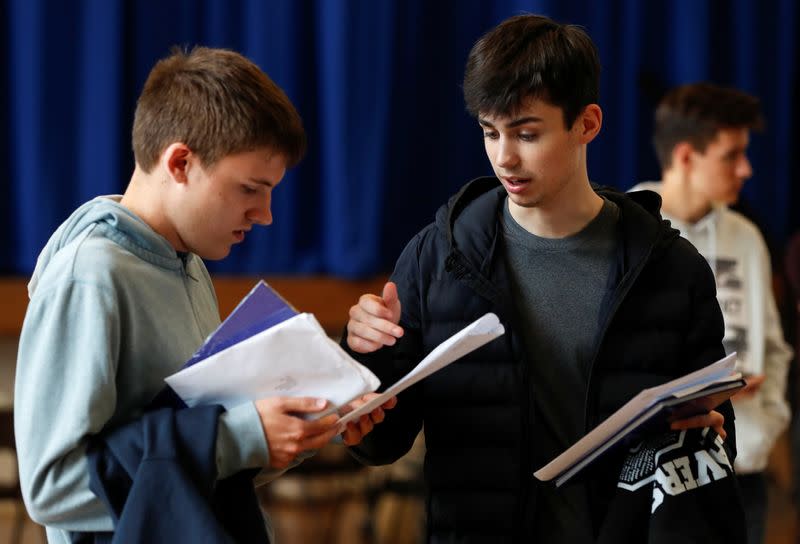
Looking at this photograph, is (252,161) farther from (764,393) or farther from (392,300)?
(764,393)

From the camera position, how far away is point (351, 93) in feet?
11.3

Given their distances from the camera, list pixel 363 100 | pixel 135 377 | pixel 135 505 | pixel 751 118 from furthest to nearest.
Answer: pixel 363 100
pixel 751 118
pixel 135 377
pixel 135 505

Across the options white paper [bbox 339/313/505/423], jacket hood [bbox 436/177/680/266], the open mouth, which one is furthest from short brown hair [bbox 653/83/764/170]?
white paper [bbox 339/313/505/423]

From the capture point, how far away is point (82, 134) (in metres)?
3.27

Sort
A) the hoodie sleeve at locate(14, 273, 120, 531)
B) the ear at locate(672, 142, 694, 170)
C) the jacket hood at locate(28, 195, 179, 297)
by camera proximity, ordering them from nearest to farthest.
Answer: the hoodie sleeve at locate(14, 273, 120, 531) < the jacket hood at locate(28, 195, 179, 297) < the ear at locate(672, 142, 694, 170)

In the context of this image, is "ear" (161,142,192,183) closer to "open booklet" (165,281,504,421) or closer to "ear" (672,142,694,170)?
"open booklet" (165,281,504,421)

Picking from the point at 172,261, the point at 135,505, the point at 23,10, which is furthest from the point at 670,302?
the point at 23,10

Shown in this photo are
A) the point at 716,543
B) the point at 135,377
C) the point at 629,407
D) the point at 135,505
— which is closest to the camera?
the point at 135,505

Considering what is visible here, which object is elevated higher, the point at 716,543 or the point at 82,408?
the point at 82,408

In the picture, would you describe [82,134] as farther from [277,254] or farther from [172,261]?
[172,261]

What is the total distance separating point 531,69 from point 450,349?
0.51 metres

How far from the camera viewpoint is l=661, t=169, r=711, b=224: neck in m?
2.81

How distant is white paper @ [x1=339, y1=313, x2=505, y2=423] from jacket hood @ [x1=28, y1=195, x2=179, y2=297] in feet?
1.07

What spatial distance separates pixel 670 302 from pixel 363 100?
200 cm
